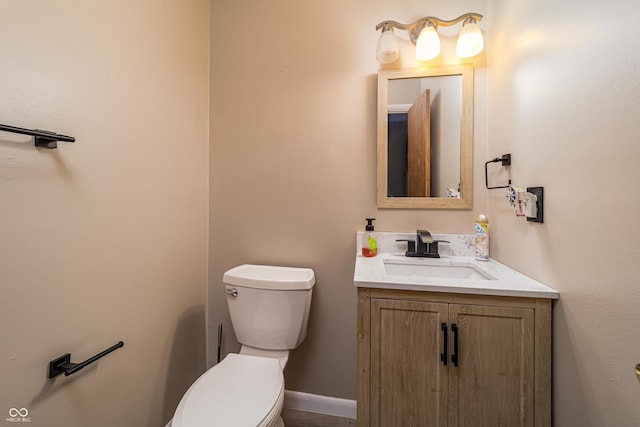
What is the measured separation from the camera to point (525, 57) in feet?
3.38

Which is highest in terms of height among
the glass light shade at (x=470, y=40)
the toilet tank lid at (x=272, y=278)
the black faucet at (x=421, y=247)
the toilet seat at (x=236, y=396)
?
the glass light shade at (x=470, y=40)

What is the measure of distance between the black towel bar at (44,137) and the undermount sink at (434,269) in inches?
51.3

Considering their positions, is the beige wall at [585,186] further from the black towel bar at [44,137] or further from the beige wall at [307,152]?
the black towel bar at [44,137]

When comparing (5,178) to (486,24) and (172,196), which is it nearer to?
(172,196)

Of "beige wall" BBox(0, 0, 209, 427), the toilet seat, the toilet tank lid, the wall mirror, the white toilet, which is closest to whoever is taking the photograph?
"beige wall" BBox(0, 0, 209, 427)

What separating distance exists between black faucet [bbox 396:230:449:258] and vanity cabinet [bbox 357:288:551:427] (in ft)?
1.41

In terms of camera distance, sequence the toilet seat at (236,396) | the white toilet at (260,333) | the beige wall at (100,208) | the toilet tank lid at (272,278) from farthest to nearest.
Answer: the toilet tank lid at (272,278)
the white toilet at (260,333)
the toilet seat at (236,396)
the beige wall at (100,208)

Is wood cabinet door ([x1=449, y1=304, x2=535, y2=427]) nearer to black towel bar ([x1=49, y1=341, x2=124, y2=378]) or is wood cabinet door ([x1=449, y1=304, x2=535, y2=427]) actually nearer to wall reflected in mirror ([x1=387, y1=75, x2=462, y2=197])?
wall reflected in mirror ([x1=387, y1=75, x2=462, y2=197])

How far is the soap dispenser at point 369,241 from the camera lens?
4.52ft

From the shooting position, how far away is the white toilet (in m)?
0.96

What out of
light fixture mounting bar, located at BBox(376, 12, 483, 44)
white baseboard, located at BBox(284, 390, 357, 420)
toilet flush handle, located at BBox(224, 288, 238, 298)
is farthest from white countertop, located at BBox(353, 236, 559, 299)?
light fixture mounting bar, located at BBox(376, 12, 483, 44)

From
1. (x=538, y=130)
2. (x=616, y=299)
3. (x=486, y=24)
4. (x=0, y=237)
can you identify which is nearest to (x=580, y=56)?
(x=538, y=130)

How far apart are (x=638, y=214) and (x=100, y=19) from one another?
1.71m

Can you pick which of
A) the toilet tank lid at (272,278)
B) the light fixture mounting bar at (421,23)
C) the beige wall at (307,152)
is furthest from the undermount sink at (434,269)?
the light fixture mounting bar at (421,23)
